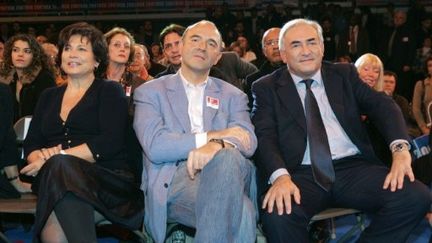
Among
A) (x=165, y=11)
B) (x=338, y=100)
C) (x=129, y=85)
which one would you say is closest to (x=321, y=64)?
(x=338, y=100)

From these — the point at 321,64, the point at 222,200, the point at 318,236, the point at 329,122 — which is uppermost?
the point at 321,64

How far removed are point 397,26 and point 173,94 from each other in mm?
7664

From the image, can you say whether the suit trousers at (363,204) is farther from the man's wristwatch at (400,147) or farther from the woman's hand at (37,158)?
the woman's hand at (37,158)

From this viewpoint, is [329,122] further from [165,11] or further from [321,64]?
[165,11]

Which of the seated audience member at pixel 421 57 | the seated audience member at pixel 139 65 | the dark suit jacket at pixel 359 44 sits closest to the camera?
the seated audience member at pixel 139 65

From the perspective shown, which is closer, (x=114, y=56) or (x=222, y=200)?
(x=222, y=200)

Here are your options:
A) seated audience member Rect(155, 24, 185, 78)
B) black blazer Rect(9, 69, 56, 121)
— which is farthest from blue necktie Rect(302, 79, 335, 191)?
black blazer Rect(9, 69, 56, 121)

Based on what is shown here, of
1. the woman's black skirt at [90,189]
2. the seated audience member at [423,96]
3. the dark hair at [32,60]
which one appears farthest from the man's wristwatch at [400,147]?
the seated audience member at [423,96]

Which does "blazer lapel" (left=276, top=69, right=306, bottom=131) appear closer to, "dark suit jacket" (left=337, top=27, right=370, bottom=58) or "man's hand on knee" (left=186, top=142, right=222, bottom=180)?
"man's hand on knee" (left=186, top=142, right=222, bottom=180)

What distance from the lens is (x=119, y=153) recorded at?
3.20m

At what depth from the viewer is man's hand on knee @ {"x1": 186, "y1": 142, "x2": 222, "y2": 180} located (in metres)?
2.73

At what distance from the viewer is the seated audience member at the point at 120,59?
191 inches

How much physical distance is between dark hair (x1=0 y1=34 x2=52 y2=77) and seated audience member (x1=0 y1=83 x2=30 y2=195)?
1588 millimetres

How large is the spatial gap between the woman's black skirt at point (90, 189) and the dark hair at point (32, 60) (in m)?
2.17
